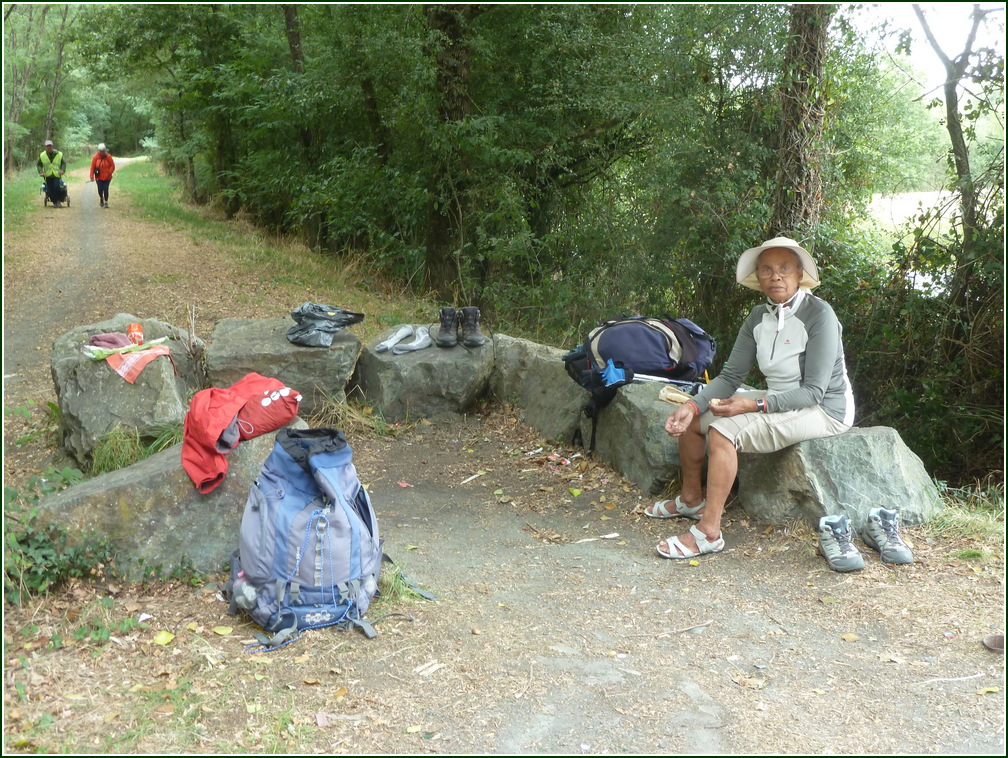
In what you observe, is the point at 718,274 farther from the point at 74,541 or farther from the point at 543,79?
the point at 74,541

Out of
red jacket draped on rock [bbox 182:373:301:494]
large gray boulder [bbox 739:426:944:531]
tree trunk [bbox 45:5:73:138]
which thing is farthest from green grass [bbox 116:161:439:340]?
tree trunk [bbox 45:5:73:138]

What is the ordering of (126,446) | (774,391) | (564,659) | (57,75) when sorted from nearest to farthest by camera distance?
(564,659)
(774,391)
(126,446)
(57,75)

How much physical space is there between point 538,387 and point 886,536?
2.95 meters

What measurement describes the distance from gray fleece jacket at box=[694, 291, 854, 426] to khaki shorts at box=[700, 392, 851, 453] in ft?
0.15

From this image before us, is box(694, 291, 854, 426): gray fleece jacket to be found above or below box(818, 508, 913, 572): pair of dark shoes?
above

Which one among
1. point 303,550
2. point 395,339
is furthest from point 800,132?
point 303,550

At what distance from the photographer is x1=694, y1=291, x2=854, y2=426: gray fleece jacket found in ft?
14.3

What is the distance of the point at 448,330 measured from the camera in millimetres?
7043

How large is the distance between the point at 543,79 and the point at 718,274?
3.56 metres

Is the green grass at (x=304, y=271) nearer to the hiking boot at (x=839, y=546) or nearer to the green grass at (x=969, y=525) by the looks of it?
the hiking boot at (x=839, y=546)

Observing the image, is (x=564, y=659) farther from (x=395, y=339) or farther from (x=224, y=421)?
(x=395, y=339)

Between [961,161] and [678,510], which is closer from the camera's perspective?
[678,510]

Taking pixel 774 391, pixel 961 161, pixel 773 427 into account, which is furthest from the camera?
pixel 961 161

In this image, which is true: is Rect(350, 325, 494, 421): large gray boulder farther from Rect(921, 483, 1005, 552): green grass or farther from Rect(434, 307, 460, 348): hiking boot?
Rect(921, 483, 1005, 552): green grass
